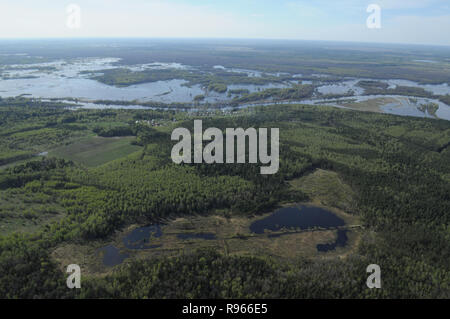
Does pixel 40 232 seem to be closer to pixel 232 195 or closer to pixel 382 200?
pixel 232 195

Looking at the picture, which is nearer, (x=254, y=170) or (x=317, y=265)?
(x=317, y=265)

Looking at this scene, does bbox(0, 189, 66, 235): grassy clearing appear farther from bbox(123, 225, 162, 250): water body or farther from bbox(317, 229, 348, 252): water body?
bbox(317, 229, 348, 252): water body

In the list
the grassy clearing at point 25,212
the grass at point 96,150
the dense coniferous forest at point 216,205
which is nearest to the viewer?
the dense coniferous forest at point 216,205

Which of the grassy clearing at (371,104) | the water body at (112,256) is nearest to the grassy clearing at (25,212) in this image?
the water body at (112,256)

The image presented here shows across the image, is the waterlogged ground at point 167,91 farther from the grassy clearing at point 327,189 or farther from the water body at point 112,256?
the water body at point 112,256

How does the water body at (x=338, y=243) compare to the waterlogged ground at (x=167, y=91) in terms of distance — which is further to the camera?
the waterlogged ground at (x=167, y=91)

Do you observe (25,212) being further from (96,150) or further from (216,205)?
(96,150)

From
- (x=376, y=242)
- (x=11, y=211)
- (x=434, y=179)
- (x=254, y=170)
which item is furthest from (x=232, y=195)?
(x=434, y=179)
